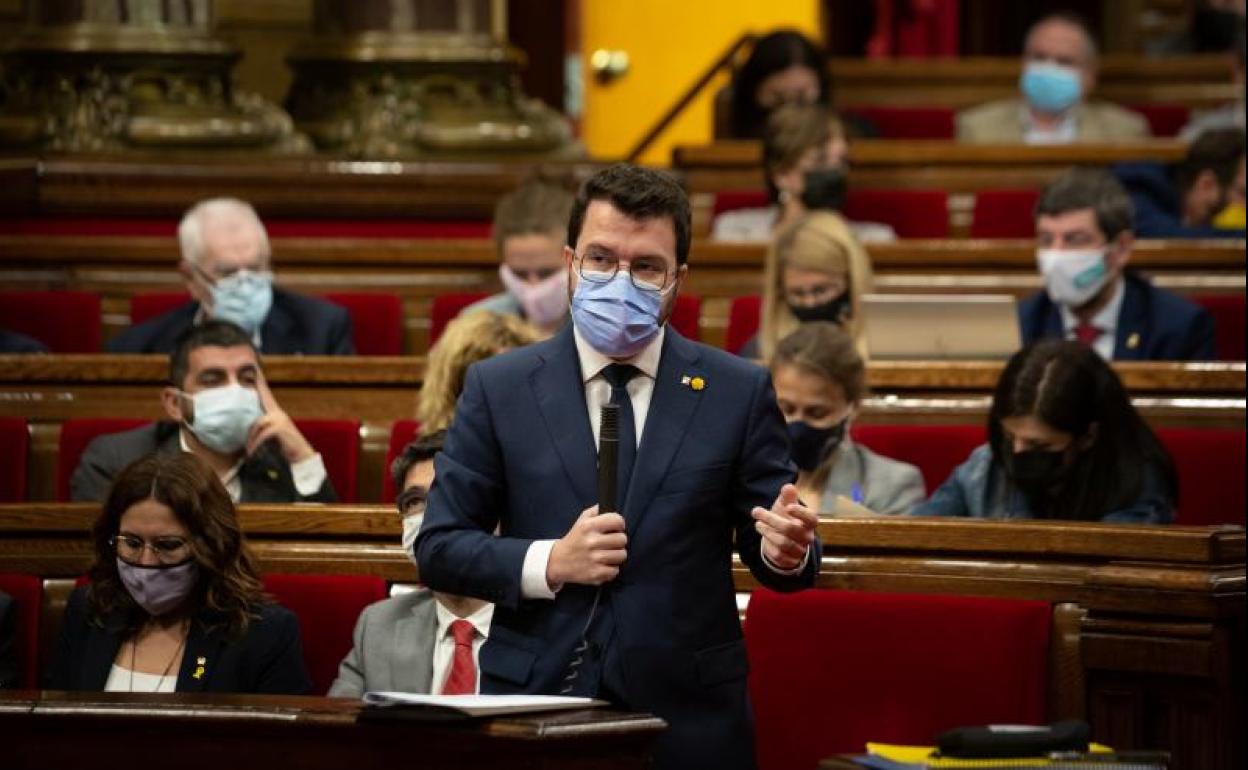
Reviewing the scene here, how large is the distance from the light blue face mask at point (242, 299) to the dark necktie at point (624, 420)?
274 centimetres

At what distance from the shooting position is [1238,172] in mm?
6586

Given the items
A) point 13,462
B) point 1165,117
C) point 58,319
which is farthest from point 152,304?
point 1165,117

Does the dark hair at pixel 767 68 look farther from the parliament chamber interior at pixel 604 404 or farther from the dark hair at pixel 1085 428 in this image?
the dark hair at pixel 1085 428

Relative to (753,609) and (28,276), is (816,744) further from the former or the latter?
(28,276)

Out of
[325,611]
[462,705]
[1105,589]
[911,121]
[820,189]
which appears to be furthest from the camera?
[911,121]

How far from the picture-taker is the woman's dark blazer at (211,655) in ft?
11.8

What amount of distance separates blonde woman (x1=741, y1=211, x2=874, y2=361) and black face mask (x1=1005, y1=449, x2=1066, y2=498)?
981mm

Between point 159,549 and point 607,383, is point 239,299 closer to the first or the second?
point 159,549

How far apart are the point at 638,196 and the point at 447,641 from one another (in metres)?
1.04

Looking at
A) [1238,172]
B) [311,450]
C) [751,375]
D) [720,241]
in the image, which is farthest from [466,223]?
[751,375]

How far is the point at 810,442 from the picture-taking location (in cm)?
426

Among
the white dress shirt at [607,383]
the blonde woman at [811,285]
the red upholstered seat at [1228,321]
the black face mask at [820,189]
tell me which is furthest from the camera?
the black face mask at [820,189]

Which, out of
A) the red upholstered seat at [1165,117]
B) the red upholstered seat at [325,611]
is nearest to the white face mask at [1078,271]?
the red upholstered seat at [325,611]

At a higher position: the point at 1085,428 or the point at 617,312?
the point at 617,312
